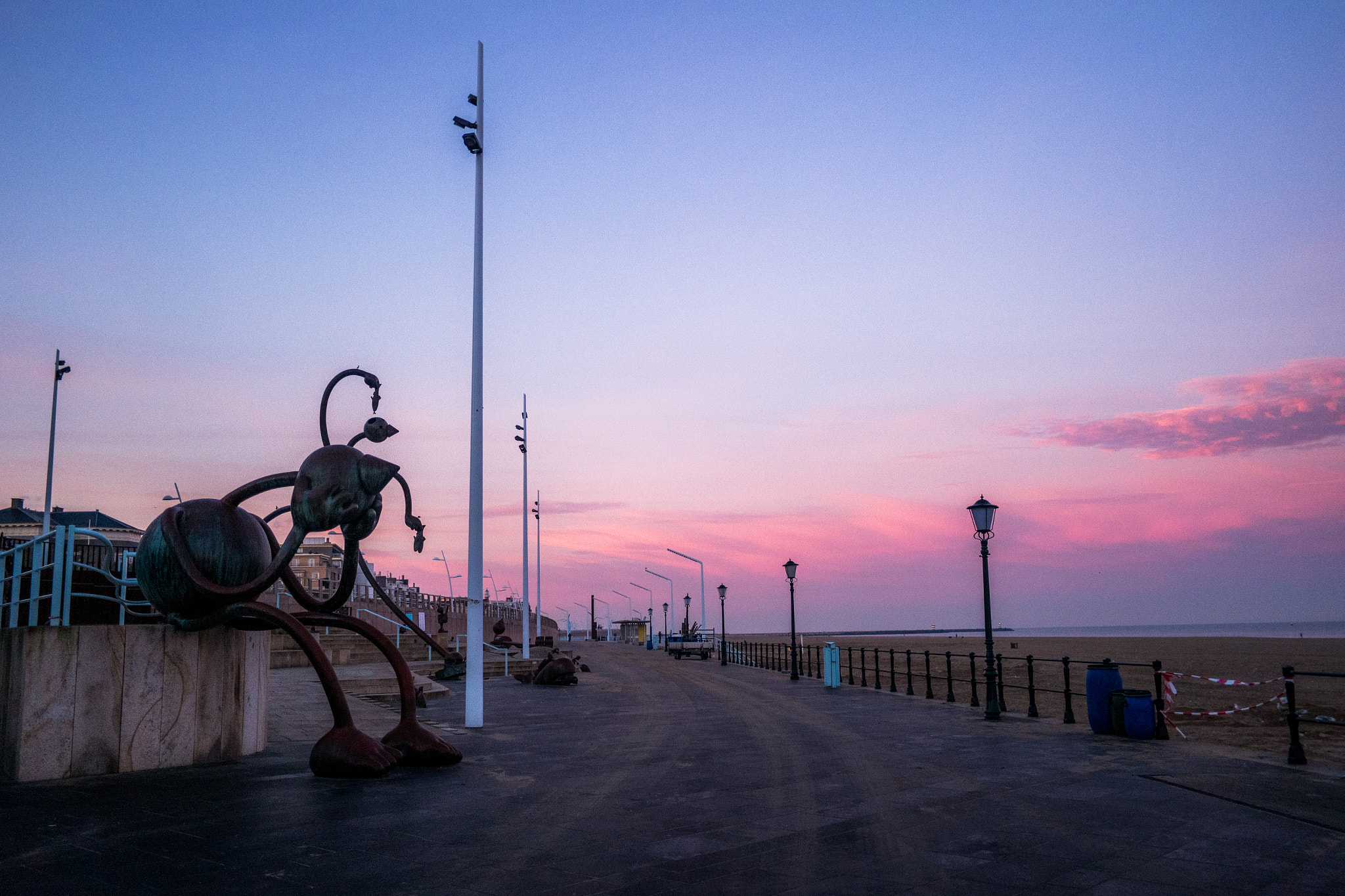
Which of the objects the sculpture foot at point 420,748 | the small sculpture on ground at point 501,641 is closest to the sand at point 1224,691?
the sculpture foot at point 420,748

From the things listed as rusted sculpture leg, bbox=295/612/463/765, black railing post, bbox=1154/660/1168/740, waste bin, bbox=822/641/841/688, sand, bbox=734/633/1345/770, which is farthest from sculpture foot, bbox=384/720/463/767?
waste bin, bbox=822/641/841/688

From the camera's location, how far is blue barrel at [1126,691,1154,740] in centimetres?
1285

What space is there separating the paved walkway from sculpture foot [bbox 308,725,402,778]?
0.71ft

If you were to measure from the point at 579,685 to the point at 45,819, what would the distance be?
19143mm

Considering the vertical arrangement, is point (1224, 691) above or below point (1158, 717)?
below

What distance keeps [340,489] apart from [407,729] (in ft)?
11.1

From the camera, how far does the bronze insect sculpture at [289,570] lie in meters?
9.27

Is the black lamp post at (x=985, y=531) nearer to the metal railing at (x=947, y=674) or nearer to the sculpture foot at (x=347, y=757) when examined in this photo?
the metal railing at (x=947, y=674)

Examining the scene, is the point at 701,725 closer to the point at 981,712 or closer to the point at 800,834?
the point at 981,712

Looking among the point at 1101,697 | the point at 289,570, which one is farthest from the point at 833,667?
the point at 289,570

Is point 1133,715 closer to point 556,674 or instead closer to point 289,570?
point 289,570

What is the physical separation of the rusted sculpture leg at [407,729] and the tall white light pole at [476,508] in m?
3.15

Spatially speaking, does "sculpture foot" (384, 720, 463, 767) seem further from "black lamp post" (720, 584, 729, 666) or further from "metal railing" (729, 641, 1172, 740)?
"black lamp post" (720, 584, 729, 666)

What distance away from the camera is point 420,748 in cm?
1049
